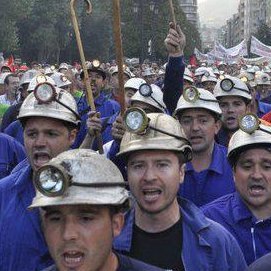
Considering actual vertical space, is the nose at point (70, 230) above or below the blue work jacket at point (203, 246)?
above

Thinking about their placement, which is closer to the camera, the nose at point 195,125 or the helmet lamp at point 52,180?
the helmet lamp at point 52,180

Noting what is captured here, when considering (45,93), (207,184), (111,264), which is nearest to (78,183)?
(111,264)

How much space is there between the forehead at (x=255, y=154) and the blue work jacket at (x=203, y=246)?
2.51 ft

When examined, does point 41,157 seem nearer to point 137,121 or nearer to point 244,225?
point 137,121

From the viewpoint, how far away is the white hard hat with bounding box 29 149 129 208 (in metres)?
2.84

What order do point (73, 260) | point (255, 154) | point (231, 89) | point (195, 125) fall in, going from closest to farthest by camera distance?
point (73, 260) → point (255, 154) → point (195, 125) → point (231, 89)

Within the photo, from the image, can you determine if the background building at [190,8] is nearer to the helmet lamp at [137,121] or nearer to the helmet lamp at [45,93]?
the helmet lamp at [45,93]

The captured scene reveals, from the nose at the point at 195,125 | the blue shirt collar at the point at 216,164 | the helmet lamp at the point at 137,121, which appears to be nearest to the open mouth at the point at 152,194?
the helmet lamp at the point at 137,121

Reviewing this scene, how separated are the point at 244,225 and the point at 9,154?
2303mm

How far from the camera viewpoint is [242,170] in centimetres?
437

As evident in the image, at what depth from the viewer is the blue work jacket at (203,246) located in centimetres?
358

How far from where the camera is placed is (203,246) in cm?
363

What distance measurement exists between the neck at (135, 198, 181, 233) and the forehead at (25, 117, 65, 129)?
915mm

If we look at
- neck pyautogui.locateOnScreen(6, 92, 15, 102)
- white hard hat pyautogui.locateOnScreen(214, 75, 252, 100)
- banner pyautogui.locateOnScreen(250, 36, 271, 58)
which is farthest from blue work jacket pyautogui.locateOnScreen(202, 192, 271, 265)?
banner pyautogui.locateOnScreen(250, 36, 271, 58)
